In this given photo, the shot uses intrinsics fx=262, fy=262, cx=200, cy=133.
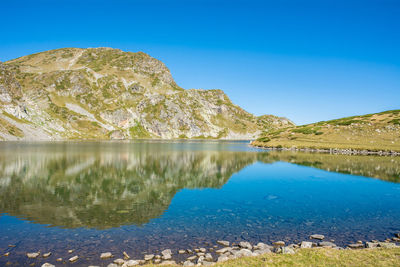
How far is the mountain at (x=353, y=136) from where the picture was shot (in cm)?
11694

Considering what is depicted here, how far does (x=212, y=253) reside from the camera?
18219 millimetres

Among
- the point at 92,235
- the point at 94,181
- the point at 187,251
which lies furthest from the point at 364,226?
the point at 94,181

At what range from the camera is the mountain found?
116938 millimetres

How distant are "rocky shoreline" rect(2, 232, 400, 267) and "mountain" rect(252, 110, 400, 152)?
107 m

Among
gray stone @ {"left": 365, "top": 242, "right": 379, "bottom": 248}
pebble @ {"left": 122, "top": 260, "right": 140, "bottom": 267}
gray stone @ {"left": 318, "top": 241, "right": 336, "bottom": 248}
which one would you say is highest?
gray stone @ {"left": 365, "top": 242, "right": 379, "bottom": 248}

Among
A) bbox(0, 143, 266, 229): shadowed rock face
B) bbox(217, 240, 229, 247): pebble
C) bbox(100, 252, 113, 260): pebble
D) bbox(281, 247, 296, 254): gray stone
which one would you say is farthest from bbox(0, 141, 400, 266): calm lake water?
bbox(281, 247, 296, 254): gray stone

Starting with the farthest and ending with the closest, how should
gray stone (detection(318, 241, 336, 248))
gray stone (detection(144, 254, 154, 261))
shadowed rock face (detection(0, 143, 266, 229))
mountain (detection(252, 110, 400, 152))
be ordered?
1. mountain (detection(252, 110, 400, 152))
2. shadowed rock face (detection(0, 143, 266, 229))
3. gray stone (detection(318, 241, 336, 248))
4. gray stone (detection(144, 254, 154, 261))

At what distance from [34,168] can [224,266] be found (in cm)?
5610

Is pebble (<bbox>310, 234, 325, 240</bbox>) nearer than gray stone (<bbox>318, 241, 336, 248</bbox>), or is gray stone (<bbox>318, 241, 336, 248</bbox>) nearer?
gray stone (<bbox>318, 241, 336, 248</bbox>)

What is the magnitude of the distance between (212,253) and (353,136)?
5419 inches

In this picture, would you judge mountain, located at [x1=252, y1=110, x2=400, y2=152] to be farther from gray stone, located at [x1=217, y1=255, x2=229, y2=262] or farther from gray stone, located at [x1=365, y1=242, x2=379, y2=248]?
gray stone, located at [x1=217, y1=255, x2=229, y2=262]

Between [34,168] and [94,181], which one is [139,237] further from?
[34,168]

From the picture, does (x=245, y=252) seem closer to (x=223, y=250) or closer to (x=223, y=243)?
(x=223, y=250)

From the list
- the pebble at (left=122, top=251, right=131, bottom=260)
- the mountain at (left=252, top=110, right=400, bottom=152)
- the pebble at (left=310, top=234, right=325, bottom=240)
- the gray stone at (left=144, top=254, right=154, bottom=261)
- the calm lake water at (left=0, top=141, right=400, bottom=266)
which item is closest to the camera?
the gray stone at (left=144, top=254, right=154, bottom=261)
